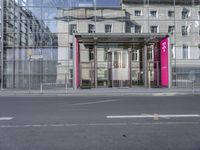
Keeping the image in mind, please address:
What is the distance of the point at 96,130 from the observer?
6.71 m

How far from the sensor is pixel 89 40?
24000mm

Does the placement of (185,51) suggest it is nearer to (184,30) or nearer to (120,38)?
(184,30)

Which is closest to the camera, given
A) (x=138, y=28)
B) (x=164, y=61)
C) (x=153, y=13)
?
(x=164, y=61)

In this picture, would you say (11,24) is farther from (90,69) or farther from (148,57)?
(148,57)

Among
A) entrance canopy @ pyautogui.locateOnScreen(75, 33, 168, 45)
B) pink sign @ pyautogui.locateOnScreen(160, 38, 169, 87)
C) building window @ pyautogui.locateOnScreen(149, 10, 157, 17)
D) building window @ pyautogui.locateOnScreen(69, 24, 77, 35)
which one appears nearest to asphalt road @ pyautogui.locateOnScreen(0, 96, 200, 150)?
entrance canopy @ pyautogui.locateOnScreen(75, 33, 168, 45)

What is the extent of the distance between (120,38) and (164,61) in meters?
4.41

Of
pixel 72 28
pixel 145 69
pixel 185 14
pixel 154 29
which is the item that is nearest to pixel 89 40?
pixel 72 28

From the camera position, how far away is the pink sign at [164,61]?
22.5 meters

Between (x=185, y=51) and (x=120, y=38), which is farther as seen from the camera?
(x=185, y=51)

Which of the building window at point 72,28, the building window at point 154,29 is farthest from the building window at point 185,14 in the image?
the building window at point 72,28

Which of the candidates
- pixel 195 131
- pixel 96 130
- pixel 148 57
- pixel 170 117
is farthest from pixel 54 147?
pixel 148 57

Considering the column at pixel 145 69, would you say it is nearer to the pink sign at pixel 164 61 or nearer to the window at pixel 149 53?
the window at pixel 149 53

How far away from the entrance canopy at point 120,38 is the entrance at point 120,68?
4.07 feet

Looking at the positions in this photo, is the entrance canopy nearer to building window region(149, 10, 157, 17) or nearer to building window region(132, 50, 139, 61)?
building window region(132, 50, 139, 61)
